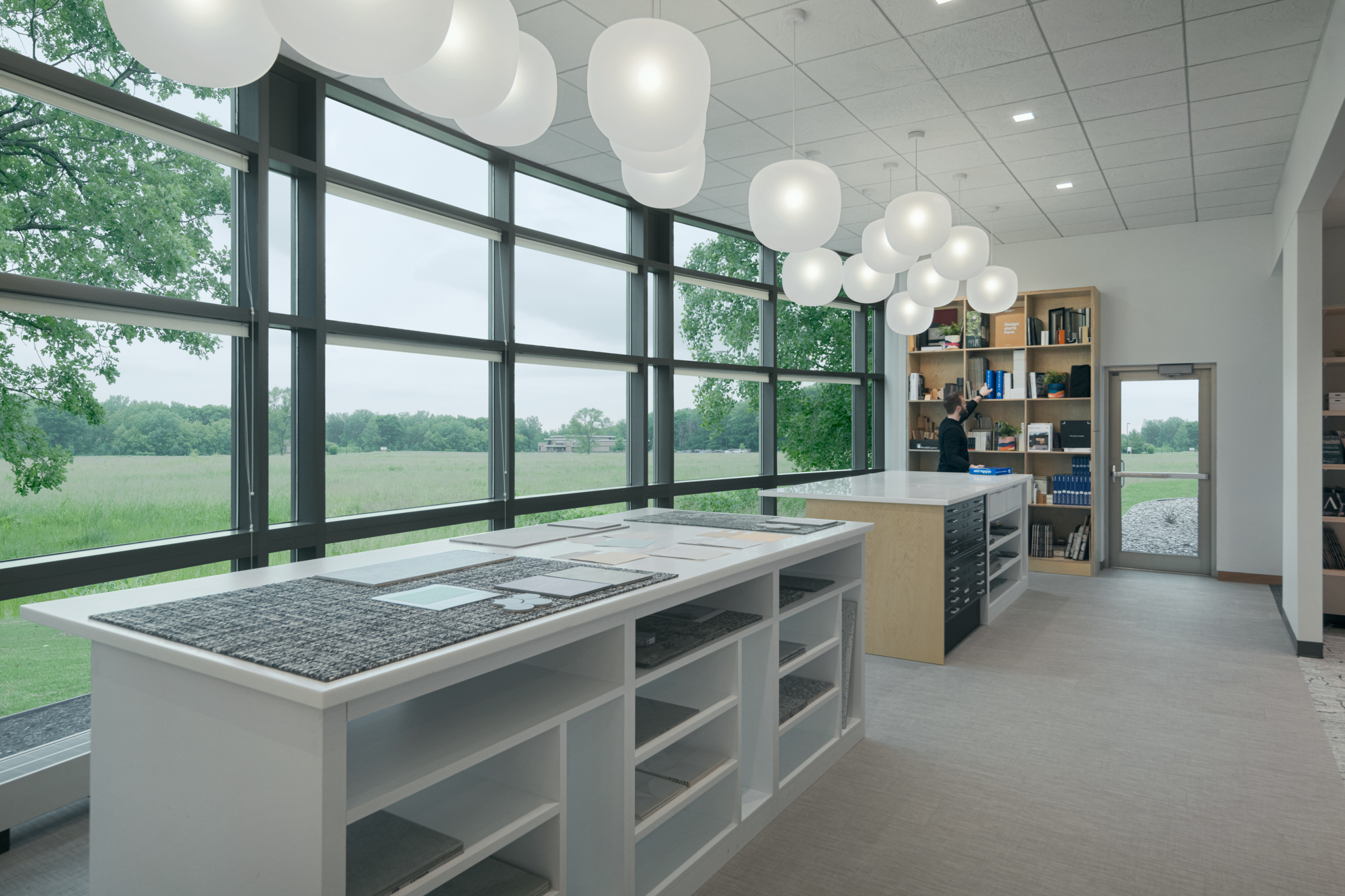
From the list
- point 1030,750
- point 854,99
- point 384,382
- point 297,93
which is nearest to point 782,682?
point 1030,750

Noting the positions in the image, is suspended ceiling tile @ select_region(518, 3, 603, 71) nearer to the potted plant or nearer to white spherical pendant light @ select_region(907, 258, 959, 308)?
white spherical pendant light @ select_region(907, 258, 959, 308)

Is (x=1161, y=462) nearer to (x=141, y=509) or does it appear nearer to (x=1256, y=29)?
(x=1256, y=29)

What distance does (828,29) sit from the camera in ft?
10.8

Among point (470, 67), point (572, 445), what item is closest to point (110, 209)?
point (470, 67)

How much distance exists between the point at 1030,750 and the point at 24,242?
4.06m

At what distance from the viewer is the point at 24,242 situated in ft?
8.32

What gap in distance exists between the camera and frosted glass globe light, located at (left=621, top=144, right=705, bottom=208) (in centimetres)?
265

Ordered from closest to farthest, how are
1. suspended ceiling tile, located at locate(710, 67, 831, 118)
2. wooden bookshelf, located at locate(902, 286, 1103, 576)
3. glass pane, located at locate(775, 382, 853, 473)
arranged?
suspended ceiling tile, located at locate(710, 67, 831, 118)
wooden bookshelf, located at locate(902, 286, 1103, 576)
glass pane, located at locate(775, 382, 853, 473)

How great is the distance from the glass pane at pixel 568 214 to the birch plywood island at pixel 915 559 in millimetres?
2106

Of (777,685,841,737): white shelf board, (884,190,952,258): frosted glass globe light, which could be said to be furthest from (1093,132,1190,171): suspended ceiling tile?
(777,685,841,737): white shelf board

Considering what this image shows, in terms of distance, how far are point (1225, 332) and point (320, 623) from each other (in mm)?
7354

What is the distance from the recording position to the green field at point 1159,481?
6590mm

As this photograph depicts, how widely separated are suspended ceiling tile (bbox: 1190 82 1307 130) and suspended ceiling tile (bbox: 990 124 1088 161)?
572 mm

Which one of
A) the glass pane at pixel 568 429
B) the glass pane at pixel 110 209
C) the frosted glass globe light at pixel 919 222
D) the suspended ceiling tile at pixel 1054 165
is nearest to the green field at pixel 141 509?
the glass pane at pixel 568 429
